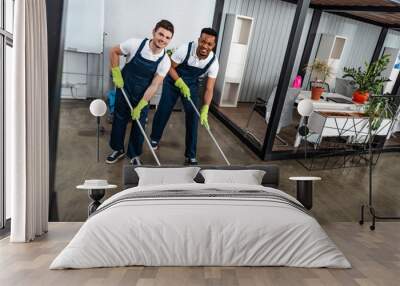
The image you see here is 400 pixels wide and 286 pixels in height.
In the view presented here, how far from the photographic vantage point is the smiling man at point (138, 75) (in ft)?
11.2

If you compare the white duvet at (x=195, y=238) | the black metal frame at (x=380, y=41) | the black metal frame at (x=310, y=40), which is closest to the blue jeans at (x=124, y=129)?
the white duvet at (x=195, y=238)

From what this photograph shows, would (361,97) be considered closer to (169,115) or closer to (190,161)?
(190,161)

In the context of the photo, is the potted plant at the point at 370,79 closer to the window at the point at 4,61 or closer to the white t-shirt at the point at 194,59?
the white t-shirt at the point at 194,59

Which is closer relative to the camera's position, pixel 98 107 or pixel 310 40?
pixel 98 107

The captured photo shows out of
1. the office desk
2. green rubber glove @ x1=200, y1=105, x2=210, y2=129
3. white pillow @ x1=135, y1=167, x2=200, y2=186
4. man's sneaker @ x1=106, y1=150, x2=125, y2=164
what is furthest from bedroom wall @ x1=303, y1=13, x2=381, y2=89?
white pillow @ x1=135, y1=167, x2=200, y2=186

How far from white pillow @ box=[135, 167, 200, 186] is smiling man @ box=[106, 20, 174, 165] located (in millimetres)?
866

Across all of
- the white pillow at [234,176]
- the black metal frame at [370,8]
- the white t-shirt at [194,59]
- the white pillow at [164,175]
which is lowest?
the white pillow at [164,175]

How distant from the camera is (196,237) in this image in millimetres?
2102

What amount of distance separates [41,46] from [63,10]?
75 centimetres

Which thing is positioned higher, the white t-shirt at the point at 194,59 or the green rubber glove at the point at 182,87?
the white t-shirt at the point at 194,59

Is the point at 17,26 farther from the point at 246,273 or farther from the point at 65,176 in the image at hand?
the point at 246,273

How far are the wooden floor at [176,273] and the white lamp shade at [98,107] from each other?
1463mm

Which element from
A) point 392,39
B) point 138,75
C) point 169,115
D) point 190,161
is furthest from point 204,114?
point 392,39

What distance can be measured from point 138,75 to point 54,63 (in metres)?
0.86
